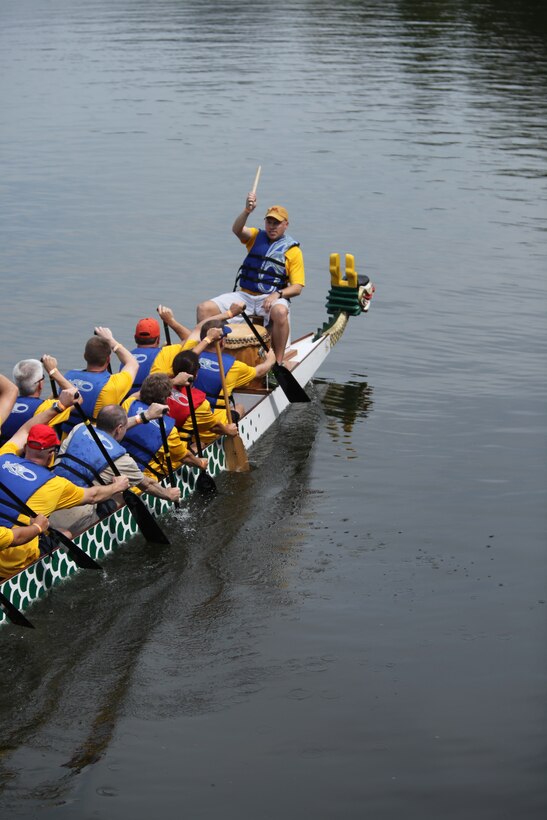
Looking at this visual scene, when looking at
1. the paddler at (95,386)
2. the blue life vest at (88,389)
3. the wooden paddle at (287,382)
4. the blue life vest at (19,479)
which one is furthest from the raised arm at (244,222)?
the blue life vest at (19,479)

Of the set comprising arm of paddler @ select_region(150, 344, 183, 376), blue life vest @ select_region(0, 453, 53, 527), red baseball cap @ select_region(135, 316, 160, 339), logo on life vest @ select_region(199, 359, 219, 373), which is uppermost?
red baseball cap @ select_region(135, 316, 160, 339)

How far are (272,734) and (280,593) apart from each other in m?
2.28

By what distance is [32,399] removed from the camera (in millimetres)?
11375

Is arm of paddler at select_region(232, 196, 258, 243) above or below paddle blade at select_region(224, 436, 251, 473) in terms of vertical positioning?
above

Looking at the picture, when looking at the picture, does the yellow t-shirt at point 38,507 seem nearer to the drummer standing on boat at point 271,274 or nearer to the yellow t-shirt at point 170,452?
the yellow t-shirt at point 170,452

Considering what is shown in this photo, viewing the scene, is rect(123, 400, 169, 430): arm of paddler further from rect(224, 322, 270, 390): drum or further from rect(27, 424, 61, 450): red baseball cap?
rect(224, 322, 270, 390): drum

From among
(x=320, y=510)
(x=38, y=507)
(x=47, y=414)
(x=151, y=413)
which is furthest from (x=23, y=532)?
(x=320, y=510)

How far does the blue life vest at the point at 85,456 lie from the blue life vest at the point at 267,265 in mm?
5308

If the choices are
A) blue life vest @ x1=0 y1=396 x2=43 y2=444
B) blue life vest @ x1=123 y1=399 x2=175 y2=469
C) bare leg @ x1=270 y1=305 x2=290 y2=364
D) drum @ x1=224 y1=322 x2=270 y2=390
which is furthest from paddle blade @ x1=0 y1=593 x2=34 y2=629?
bare leg @ x1=270 y1=305 x2=290 y2=364

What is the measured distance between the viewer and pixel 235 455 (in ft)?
45.2

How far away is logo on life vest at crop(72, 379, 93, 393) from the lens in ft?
39.0

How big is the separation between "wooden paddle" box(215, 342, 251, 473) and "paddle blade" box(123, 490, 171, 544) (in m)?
2.14

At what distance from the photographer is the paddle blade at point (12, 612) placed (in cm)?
971

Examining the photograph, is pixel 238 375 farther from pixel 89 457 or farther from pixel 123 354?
pixel 89 457
